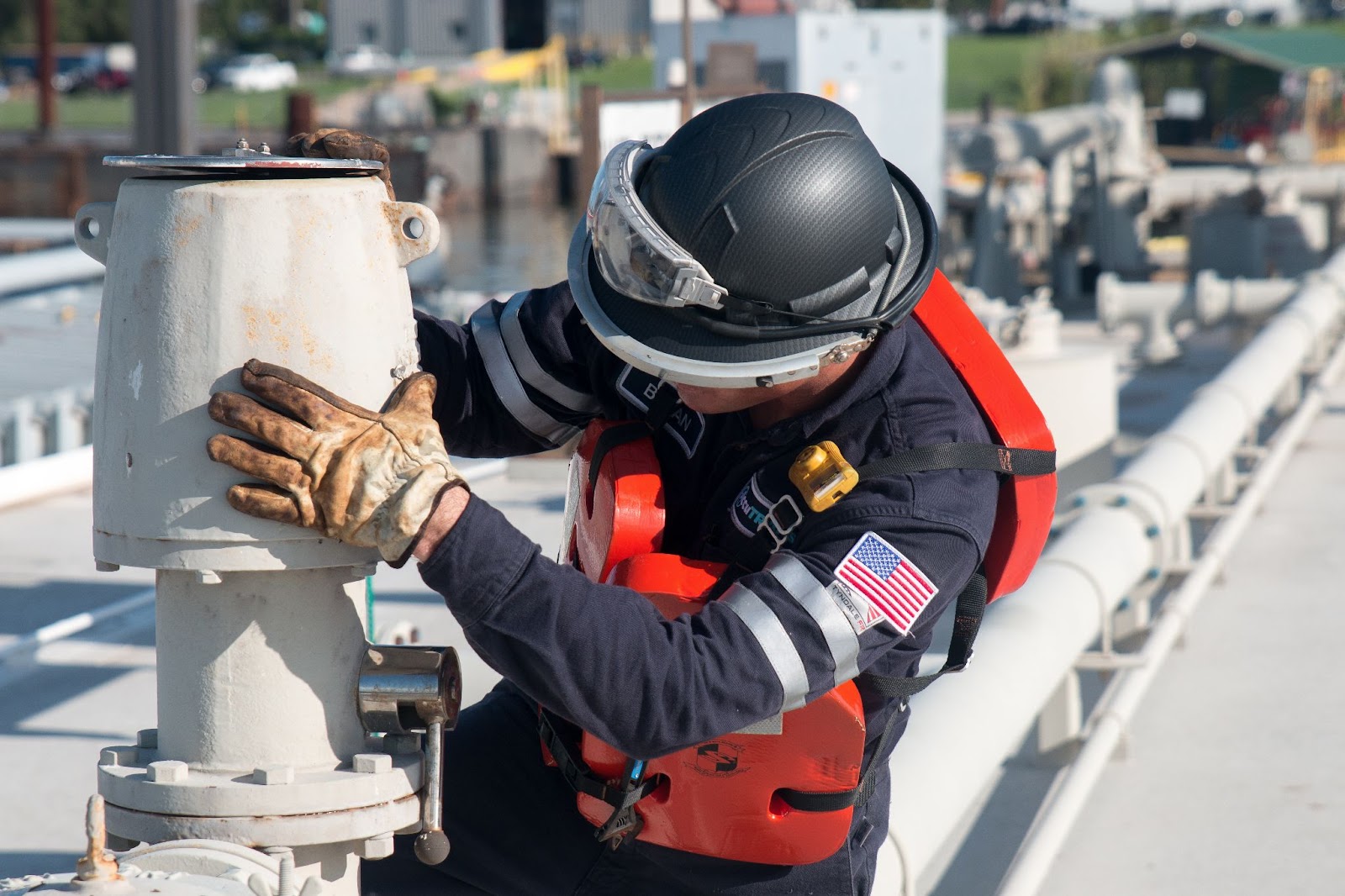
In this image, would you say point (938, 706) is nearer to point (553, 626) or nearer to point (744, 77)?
point (553, 626)

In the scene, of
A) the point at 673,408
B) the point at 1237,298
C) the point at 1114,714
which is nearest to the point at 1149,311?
the point at 1237,298

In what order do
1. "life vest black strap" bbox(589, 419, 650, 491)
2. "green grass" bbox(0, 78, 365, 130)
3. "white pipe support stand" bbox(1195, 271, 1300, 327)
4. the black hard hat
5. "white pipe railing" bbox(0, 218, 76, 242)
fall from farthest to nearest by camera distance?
"green grass" bbox(0, 78, 365, 130)
"white pipe support stand" bbox(1195, 271, 1300, 327)
"white pipe railing" bbox(0, 218, 76, 242)
"life vest black strap" bbox(589, 419, 650, 491)
the black hard hat

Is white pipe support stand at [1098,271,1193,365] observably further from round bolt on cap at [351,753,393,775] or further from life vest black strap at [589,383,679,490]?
round bolt on cap at [351,753,393,775]

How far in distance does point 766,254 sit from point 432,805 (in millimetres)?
751

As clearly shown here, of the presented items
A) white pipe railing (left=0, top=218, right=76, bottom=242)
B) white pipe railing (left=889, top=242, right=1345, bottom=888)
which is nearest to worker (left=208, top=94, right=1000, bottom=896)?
white pipe railing (left=889, top=242, right=1345, bottom=888)

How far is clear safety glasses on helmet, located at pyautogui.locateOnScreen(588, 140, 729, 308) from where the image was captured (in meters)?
1.79

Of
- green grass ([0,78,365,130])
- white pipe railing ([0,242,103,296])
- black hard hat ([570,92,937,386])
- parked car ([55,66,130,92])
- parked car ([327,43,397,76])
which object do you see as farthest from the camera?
parked car ([327,43,397,76])

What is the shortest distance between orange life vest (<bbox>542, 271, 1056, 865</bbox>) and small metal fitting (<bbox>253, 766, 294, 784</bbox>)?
47 centimetres

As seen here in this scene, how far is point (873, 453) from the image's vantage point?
6.24ft

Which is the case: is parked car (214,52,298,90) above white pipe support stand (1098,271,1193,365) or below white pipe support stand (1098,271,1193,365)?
above

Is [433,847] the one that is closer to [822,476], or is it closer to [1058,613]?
[822,476]

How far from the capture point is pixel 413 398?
1.64 metres

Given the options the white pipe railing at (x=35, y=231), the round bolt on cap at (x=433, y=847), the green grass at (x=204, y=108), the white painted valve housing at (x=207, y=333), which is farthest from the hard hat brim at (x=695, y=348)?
the green grass at (x=204, y=108)

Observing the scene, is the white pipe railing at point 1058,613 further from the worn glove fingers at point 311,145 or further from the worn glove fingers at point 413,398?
the worn glove fingers at point 311,145
